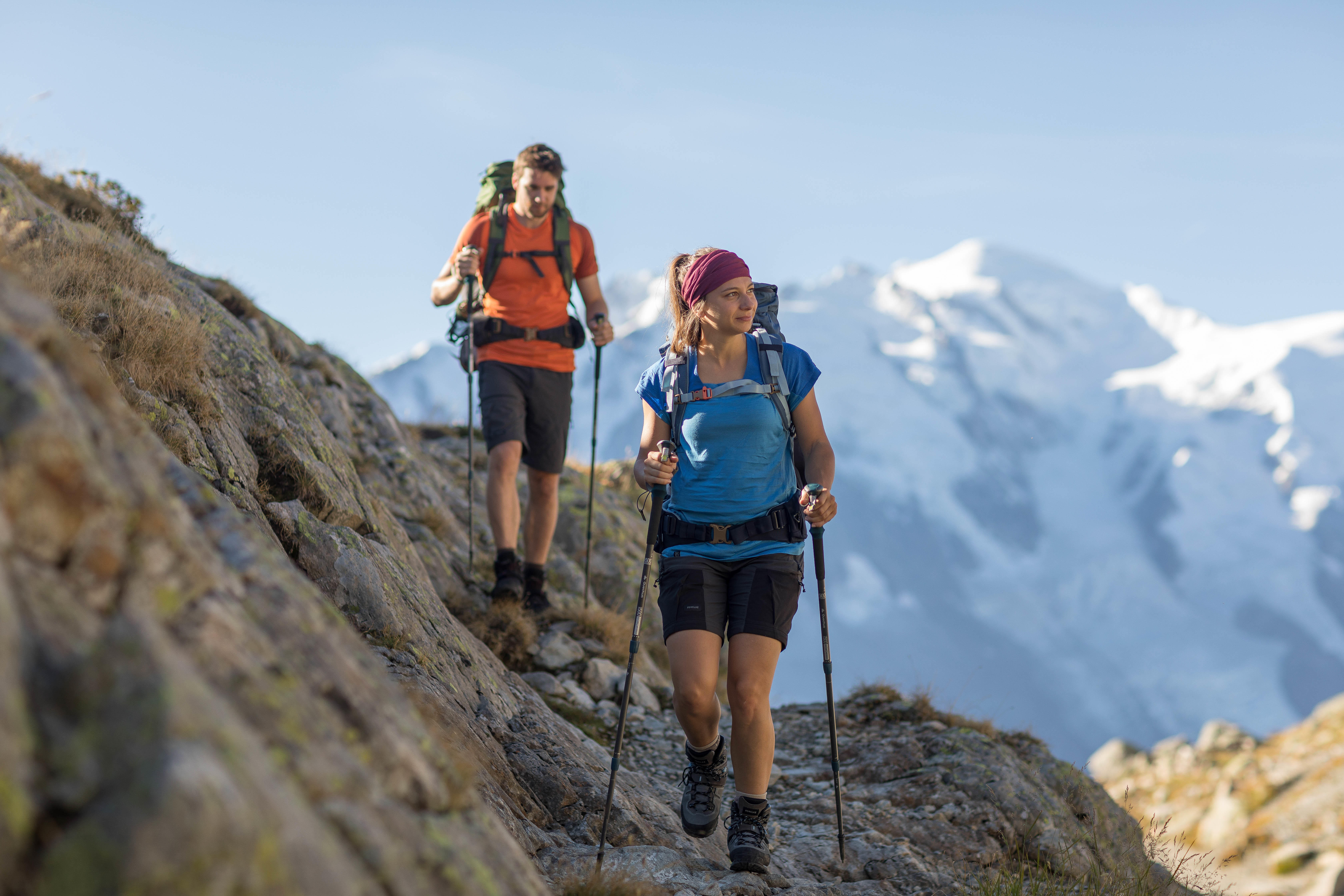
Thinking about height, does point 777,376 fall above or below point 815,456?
above

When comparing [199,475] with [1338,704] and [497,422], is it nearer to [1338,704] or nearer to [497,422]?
[497,422]

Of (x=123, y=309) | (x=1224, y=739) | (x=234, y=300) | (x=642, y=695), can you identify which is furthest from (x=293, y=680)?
(x=1224, y=739)

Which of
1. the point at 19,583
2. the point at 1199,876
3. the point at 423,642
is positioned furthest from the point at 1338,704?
the point at 19,583

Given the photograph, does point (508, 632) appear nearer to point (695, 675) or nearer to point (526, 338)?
point (526, 338)

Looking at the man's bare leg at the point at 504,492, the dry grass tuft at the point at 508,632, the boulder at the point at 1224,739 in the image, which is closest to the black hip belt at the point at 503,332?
the man's bare leg at the point at 504,492

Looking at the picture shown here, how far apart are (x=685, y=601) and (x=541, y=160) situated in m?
4.25

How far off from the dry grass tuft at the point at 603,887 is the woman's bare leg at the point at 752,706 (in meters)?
1.00

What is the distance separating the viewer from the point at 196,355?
5750 millimetres

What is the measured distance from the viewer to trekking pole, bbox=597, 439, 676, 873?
190 inches

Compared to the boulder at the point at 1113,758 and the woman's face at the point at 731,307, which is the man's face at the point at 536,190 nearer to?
the woman's face at the point at 731,307

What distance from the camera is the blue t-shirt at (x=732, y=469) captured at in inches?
200

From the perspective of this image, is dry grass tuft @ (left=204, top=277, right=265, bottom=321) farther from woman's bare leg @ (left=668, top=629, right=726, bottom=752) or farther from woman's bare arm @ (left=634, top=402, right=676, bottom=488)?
woman's bare leg @ (left=668, top=629, right=726, bottom=752)

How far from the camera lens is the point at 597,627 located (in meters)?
8.73

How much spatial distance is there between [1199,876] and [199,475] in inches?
263
